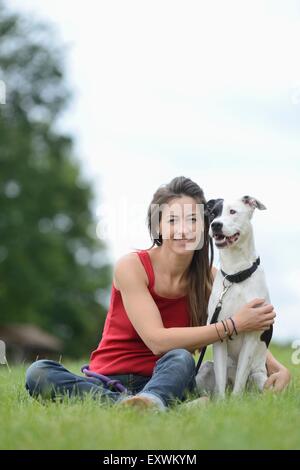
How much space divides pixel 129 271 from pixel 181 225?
46 centimetres

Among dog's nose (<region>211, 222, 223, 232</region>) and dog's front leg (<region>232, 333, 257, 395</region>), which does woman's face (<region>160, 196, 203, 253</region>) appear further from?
dog's front leg (<region>232, 333, 257, 395</region>)

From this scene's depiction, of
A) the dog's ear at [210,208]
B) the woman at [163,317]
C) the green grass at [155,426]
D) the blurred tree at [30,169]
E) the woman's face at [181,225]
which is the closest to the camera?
the green grass at [155,426]

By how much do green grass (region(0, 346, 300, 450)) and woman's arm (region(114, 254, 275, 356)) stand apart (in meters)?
0.44

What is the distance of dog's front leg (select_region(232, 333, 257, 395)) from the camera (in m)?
5.81

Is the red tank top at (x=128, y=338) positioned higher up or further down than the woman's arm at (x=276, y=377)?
higher up

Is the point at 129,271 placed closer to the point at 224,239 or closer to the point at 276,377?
the point at 224,239

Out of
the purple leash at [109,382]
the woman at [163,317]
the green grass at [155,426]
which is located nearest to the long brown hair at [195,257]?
the woman at [163,317]

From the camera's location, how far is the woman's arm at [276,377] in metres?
5.91

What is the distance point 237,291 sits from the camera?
19.1 ft

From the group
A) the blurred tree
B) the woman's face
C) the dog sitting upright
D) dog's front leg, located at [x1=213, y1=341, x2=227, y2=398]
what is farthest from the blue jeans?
the blurred tree

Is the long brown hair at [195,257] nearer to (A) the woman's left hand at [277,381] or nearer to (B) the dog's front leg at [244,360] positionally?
(B) the dog's front leg at [244,360]

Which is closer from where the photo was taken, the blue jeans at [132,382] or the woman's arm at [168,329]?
the blue jeans at [132,382]

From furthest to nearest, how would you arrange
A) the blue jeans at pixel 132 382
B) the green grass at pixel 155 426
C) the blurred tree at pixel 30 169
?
the blurred tree at pixel 30 169 < the blue jeans at pixel 132 382 < the green grass at pixel 155 426
